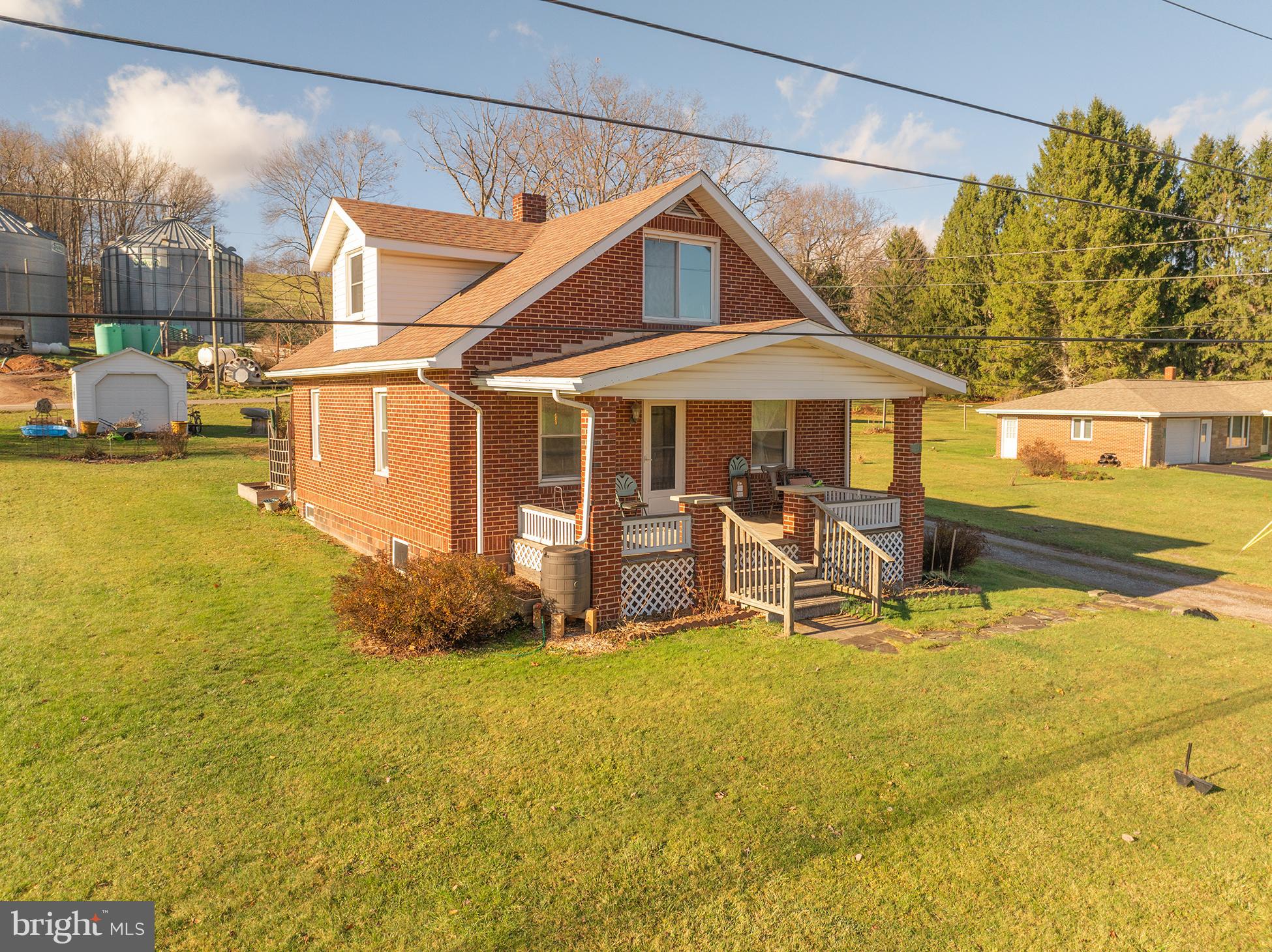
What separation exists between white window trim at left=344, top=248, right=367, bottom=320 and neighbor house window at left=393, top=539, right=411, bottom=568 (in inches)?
170

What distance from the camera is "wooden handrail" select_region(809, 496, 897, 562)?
40.7 ft

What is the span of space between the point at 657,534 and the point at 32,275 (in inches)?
2233

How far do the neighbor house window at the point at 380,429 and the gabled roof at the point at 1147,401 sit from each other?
113ft

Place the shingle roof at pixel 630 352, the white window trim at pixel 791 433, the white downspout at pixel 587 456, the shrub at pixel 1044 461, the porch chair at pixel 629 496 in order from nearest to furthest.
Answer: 1. the white downspout at pixel 587 456
2. the shingle roof at pixel 630 352
3. the porch chair at pixel 629 496
4. the white window trim at pixel 791 433
5. the shrub at pixel 1044 461

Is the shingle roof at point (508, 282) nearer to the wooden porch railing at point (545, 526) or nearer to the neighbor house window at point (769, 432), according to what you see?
the wooden porch railing at point (545, 526)

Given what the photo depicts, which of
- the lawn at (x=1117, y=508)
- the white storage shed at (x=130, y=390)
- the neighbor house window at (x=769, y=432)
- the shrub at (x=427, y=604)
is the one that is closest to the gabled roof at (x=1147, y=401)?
the lawn at (x=1117, y=508)

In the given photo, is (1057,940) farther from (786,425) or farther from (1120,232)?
(1120,232)

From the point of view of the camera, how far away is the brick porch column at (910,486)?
14750 mm

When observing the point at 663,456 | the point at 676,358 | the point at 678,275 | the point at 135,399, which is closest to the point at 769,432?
the point at 663,456

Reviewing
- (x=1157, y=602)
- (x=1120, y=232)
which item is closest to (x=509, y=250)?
(x=1157, y=602)

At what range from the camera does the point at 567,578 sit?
11.3 metres

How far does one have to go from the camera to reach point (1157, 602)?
1484cm

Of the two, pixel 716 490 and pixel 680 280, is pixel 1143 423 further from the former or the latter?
pixel 680 280

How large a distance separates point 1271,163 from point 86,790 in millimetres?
75767
